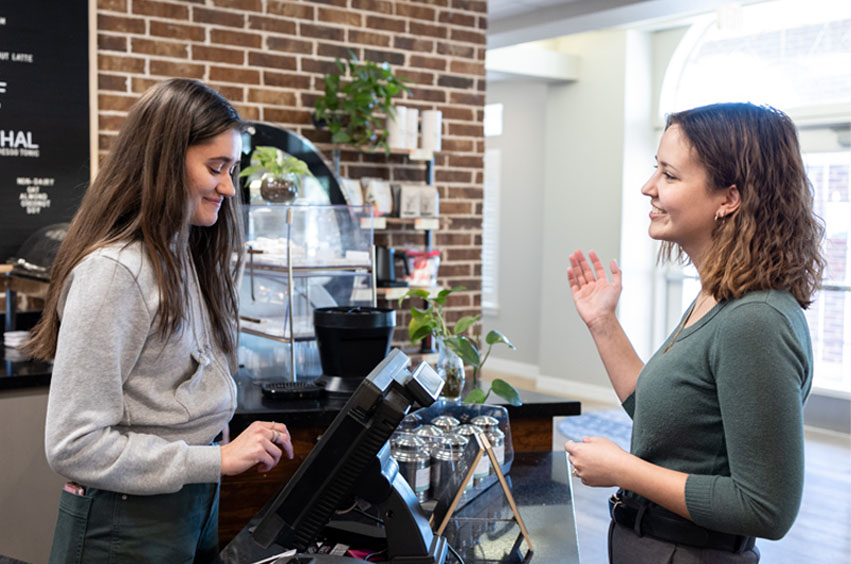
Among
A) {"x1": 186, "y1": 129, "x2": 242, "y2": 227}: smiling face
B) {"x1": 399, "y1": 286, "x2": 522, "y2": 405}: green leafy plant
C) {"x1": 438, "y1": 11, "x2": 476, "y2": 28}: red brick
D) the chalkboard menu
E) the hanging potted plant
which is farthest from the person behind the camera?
{"x1": 438, "y1": 11, "x2": 476, "y2": 28}: red brick

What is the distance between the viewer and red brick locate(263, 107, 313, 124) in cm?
385

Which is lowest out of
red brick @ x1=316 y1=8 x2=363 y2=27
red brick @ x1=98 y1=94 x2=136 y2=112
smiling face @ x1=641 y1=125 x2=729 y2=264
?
smiling face @ x1=641 y1=125 x2=729 y2=264

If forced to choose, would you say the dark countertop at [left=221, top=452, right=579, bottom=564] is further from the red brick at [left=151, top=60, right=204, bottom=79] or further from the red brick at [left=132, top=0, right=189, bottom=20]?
the red brick at [left=132, top=0, right=189, bottom=20]

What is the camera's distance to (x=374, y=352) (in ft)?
7.84

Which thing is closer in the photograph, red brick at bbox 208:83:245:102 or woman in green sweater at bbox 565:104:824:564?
woman in green sweater at bbox 565:104:824:564

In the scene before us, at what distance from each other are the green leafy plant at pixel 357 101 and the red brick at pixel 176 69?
57cm

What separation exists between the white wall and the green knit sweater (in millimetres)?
6688

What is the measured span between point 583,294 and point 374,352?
0.76 metres

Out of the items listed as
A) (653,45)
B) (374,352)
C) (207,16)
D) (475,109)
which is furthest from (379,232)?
(653,45)

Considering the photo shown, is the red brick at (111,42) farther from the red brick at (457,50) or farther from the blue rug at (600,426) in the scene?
the blue rug at (600,426)

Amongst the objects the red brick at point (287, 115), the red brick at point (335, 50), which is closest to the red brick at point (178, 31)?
the red brick at point (287, 115)

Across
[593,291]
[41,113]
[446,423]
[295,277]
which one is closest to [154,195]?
[446,423]

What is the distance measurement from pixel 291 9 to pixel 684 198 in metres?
2.95

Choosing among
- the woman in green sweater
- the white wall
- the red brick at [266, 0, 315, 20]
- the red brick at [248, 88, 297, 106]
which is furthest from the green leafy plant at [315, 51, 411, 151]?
the white wall
